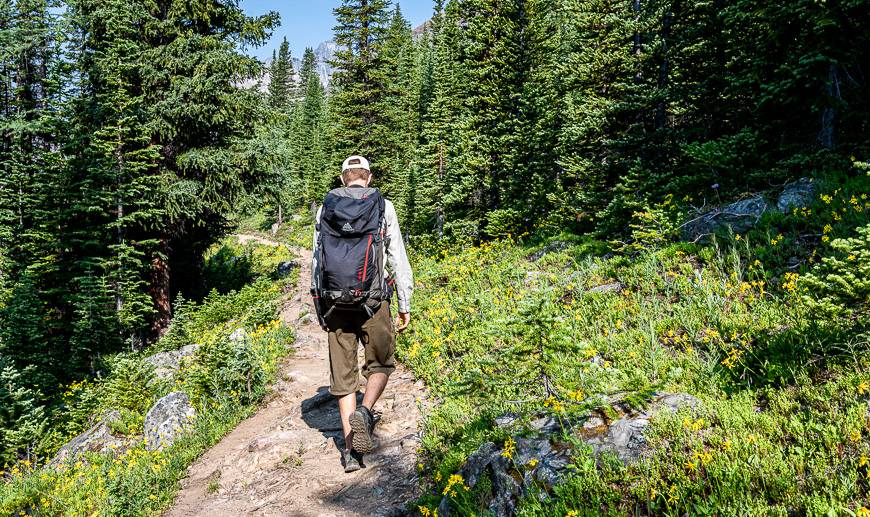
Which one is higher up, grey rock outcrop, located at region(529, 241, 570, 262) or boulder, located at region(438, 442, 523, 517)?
grey rock outcrop, located at region(529, 241, 570, 262)

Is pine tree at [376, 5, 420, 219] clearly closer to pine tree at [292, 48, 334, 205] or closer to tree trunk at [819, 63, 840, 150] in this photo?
Answer: pine tree at [292, 48, 334, 205]

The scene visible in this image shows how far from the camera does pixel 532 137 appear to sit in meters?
16.2

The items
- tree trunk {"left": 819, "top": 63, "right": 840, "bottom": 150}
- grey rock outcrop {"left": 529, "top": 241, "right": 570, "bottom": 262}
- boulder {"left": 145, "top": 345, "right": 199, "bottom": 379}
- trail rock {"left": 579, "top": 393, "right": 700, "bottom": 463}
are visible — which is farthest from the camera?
grey rock outcrop {"left": 529, "top": 241, "right": 570, "bottom": 262}

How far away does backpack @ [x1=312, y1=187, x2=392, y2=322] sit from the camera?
4.34 meters

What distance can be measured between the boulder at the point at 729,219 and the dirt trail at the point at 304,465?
5.70m

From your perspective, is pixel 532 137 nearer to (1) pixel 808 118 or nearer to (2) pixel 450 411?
(1) pixel 808 118

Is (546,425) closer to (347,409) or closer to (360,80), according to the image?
(347,409)

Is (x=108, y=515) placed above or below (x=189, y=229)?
below

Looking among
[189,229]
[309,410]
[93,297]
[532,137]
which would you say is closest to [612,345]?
[309,410]

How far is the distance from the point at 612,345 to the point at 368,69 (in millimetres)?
24618

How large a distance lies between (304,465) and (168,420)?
3118mm

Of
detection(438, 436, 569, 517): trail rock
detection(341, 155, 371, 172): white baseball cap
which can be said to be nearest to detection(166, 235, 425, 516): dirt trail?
detection(438, 436, 569, 517): trail rock

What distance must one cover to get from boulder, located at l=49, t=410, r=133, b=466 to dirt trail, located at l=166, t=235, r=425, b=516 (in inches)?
88.6

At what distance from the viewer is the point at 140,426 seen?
7.36 m
